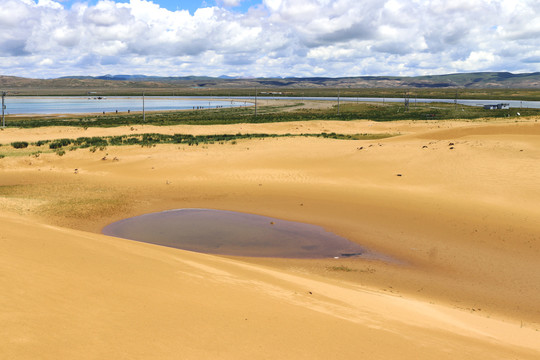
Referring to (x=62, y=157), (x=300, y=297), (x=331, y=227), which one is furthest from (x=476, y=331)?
(x=62, y=157)

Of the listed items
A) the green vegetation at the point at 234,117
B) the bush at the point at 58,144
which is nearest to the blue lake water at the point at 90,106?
the green vegetation at the point at 234,117

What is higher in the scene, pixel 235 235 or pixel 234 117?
pixel 234 117

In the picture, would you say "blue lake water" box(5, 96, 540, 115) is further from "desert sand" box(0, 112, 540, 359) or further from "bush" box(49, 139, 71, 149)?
"desert sand" box(0, 112, 540, 359)

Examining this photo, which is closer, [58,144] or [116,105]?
[58,144]

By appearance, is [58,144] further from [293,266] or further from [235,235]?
[293,266]

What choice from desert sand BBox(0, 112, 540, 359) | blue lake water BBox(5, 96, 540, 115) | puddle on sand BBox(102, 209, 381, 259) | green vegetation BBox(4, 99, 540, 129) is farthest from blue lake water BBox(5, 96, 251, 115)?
puddle on sand BBox(102, 209, 381, 259)

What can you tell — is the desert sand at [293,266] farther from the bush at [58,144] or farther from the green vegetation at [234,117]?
the green vegetation at [234,117]

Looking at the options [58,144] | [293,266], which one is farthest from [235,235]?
[58,144]
